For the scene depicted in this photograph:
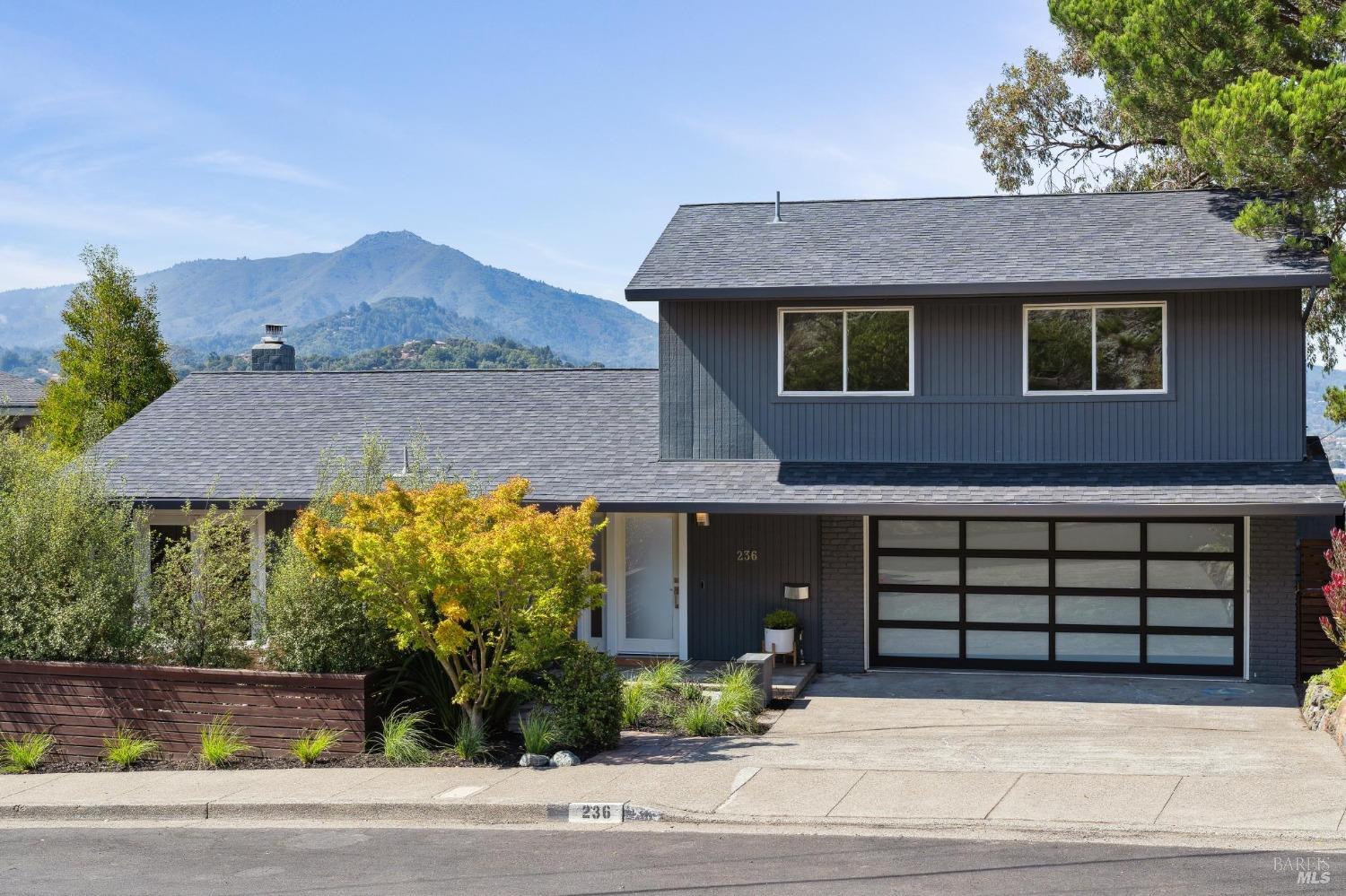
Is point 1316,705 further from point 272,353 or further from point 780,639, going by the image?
point 272,353

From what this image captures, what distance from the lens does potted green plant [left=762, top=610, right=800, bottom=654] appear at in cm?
1636

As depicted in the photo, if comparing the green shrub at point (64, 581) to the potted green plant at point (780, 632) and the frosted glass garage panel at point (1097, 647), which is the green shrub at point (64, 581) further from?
the frosted glass garage panel at point (1097, 647)

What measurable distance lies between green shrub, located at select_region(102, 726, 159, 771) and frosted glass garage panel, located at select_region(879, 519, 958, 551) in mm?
9257

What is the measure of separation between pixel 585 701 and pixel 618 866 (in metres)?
3.49

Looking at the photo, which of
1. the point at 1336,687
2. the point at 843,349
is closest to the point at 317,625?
the point at 843,349

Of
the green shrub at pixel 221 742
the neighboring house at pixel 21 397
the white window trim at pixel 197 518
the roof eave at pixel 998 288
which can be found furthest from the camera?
the neighboring house at pixel 21 397

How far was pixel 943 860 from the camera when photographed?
8.58 metres

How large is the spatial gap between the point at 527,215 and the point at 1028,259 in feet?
240

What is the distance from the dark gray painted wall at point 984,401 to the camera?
620 inches

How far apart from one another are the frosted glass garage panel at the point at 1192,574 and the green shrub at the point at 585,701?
25.7 ft

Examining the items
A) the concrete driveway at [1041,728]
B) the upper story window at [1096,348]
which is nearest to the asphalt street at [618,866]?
Answer: the concrete driveway at [1041,728]

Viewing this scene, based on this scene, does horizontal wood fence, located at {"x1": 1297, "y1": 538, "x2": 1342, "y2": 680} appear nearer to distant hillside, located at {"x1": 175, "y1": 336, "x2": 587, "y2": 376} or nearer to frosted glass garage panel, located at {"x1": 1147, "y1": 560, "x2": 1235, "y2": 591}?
frosted glass garage panel, located at {"x1": 1147, "y1": 560, "x2": 1235, "y2": 591}

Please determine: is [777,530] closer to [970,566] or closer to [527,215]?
[970,566]

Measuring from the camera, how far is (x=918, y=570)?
1680cm
